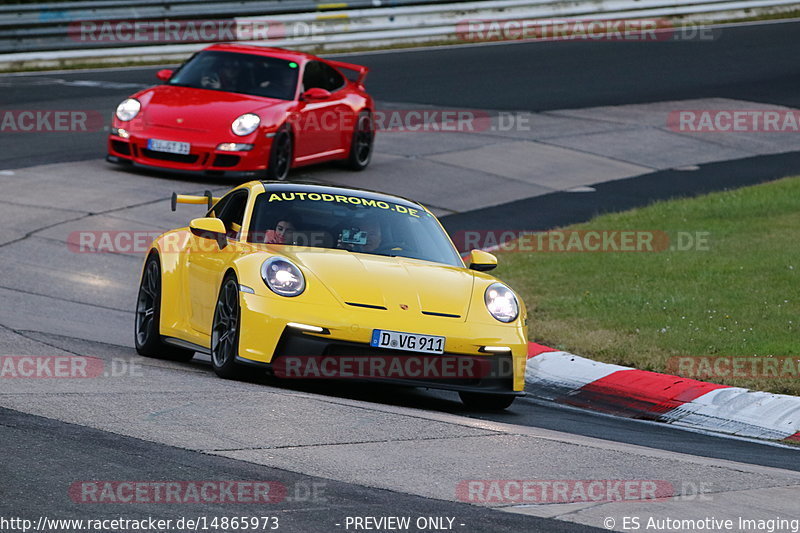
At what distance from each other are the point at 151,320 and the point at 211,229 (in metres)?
1.17

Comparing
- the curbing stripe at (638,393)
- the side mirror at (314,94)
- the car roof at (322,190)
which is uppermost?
the side mirror at (314,94)

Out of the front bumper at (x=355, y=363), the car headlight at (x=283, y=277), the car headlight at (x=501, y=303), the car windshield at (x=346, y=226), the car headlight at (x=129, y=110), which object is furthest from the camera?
the car headlight at (x=129, y=110)

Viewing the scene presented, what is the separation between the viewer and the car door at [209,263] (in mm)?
9062

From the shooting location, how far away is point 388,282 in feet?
28.1

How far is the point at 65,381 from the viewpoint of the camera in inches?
312

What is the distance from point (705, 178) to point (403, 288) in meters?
12.3

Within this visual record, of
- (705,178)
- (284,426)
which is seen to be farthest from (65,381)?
(705,178)

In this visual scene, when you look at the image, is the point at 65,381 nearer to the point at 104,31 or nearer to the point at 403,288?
the point at 403,288

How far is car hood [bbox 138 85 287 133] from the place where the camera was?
1652 cm

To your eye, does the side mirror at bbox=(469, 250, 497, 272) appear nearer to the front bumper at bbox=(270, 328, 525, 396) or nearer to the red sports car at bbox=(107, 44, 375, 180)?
the front bumper at bbox=(270, 328, 525, 396)

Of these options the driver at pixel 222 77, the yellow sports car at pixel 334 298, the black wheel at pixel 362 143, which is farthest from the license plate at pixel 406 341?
the black wheel at pixel 362 143

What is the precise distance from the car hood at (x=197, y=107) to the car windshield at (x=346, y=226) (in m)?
7.07

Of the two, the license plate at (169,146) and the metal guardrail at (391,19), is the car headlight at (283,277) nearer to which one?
the license plate at (169,146)

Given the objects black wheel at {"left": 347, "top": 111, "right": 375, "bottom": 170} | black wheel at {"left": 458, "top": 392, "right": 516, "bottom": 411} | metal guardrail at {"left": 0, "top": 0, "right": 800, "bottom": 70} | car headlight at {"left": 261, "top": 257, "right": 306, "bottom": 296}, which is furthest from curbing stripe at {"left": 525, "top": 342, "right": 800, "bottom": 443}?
metal guardrail at {"left": 0, "top": 0, "right": 800, "bottom": 70}
